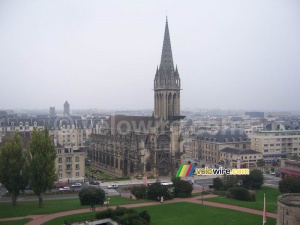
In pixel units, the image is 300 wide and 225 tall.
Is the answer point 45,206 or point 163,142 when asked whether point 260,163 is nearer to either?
point 163,142

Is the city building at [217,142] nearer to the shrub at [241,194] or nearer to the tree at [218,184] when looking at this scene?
the tree at [218,184]

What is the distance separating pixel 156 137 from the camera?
79375 millimetres

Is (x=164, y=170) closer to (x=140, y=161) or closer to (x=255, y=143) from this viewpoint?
(x=140, y=161)

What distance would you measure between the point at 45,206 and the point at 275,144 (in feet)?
224

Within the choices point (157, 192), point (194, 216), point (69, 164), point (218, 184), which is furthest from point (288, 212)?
point (69, 164)

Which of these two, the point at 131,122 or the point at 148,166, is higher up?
the point at 131,122

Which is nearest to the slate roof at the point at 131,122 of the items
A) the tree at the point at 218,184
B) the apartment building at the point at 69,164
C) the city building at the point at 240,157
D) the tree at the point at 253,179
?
the apartment building at the point at 69,164

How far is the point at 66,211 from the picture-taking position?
4753 cm

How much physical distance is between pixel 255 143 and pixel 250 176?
125ft

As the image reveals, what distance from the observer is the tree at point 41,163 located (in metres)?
48.5

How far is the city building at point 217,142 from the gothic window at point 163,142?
20.5 meters

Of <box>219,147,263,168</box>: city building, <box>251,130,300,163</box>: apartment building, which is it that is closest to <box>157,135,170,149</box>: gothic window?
<box>219,147,263,168</box>: city building

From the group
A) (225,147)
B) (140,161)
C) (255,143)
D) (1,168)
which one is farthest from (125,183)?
(255,143)

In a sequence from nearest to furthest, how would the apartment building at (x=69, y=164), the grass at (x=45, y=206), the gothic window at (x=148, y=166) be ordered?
1. the grass at (x=45, y=206)
2. the apartment building at (x=69, y=164)
3. the gothic window at (x=148, y=166)
